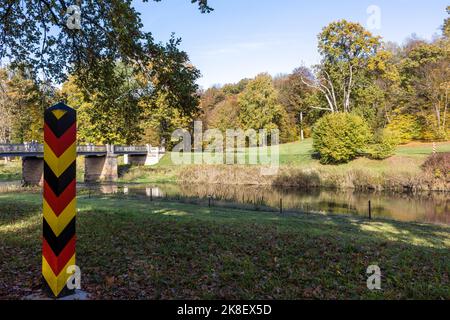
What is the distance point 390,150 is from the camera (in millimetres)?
36500

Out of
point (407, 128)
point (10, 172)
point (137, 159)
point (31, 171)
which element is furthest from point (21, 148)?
point (407, 128)

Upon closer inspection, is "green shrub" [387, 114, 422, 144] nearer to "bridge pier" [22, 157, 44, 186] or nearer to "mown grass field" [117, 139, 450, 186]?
"mown grass field" [117, 139, 450, 186]

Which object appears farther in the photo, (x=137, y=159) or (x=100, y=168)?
(x=137, y=159)

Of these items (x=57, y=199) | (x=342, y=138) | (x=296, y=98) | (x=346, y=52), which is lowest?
(x=57, y=199)

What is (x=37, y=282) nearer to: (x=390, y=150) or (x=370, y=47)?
(x=390, y=150)

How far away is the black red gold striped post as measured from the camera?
12.3 feet

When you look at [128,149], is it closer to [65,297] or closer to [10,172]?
[10,172]

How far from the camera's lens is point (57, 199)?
3789mm

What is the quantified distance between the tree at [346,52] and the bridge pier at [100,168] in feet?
93.3

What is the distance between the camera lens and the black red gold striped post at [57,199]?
12.3 ft

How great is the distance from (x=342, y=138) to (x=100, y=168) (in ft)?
104

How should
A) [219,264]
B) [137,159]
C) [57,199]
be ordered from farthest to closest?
[137,159], [219,264], [57,199]

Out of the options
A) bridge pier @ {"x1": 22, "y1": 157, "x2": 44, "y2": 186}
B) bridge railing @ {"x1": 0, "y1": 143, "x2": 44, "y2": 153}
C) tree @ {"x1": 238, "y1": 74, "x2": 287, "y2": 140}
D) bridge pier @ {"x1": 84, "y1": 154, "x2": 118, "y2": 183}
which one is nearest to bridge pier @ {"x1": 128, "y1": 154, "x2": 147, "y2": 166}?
bridge pier @ {"x1": 84, "y1": 154, "x2": 118, "y2": 183}

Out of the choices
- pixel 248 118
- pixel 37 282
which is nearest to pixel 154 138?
pixel 248 118
